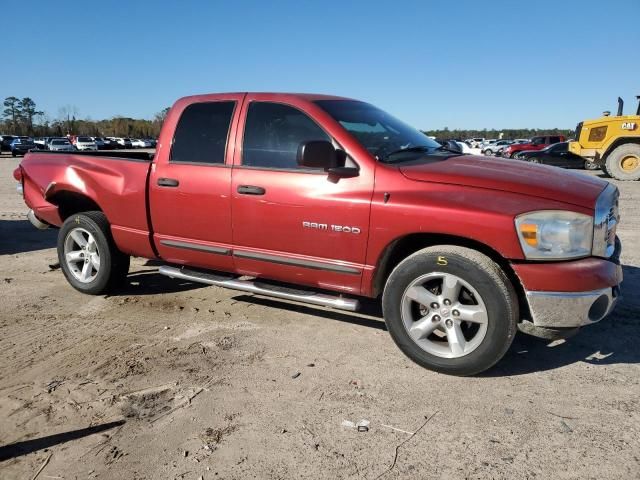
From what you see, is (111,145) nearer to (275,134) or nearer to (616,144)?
(616,144)

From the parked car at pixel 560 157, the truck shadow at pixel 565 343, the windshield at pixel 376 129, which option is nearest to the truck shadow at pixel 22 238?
the truck shadow at pixel 565 343

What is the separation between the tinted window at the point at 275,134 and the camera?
3869 millimetres

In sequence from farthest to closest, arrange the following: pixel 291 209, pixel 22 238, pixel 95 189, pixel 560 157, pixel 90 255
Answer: pixel 560 157 → pixel 22 238 → pixel 90 255 → pixel 95 189 → pixel 291 209

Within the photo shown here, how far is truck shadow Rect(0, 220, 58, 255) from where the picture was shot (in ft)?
23.5

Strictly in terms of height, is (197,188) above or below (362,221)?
above

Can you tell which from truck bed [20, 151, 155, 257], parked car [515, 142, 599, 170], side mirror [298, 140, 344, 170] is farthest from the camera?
parked car [515, 142, 599, 170]

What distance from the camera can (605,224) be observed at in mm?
3213

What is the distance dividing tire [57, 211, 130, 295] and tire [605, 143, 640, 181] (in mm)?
16663

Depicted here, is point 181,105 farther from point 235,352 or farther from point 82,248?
point 235,352

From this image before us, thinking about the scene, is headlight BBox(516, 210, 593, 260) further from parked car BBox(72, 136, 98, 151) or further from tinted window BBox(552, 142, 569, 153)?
parked car BBox(72, 136, 98, 151)

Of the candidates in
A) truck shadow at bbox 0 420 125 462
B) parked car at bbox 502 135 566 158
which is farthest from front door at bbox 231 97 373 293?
parked car at bbox 502 135 566 158

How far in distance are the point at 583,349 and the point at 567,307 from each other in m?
0.94

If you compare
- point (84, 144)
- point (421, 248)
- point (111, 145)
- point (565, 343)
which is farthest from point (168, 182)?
point (111, 145)

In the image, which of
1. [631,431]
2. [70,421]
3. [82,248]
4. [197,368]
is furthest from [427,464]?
[82,248]
